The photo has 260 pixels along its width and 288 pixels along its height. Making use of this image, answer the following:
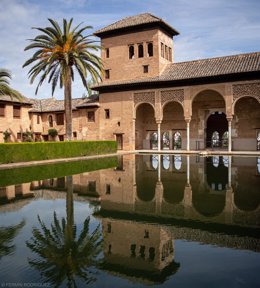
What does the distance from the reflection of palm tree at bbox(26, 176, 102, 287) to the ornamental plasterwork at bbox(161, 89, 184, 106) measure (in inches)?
969

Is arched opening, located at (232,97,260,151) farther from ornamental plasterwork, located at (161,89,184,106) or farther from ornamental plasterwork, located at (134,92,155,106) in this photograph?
ornamental plasterwork, located at (134,92,155,106)

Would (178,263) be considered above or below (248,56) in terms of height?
below

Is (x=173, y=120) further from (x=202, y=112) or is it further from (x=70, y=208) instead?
(x=70, y=208)

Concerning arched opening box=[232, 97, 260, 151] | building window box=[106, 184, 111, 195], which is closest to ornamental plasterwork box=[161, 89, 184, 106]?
arched opening box=[232, 97, 260, 151]

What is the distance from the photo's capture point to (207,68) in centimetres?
2966

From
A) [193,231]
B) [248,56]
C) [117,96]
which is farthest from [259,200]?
[117,96]

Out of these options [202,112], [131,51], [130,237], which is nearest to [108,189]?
[130,237]

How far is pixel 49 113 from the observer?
125ft

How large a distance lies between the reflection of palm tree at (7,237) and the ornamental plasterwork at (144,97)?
2562 cm

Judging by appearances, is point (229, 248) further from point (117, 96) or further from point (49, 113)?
point (49, 113)

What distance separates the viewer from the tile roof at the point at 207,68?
27.5m

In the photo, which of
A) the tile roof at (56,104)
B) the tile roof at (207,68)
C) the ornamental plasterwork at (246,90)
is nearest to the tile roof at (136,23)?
the tile roof at (207,68)

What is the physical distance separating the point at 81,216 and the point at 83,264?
283 cm

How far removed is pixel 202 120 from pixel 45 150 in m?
17.4
